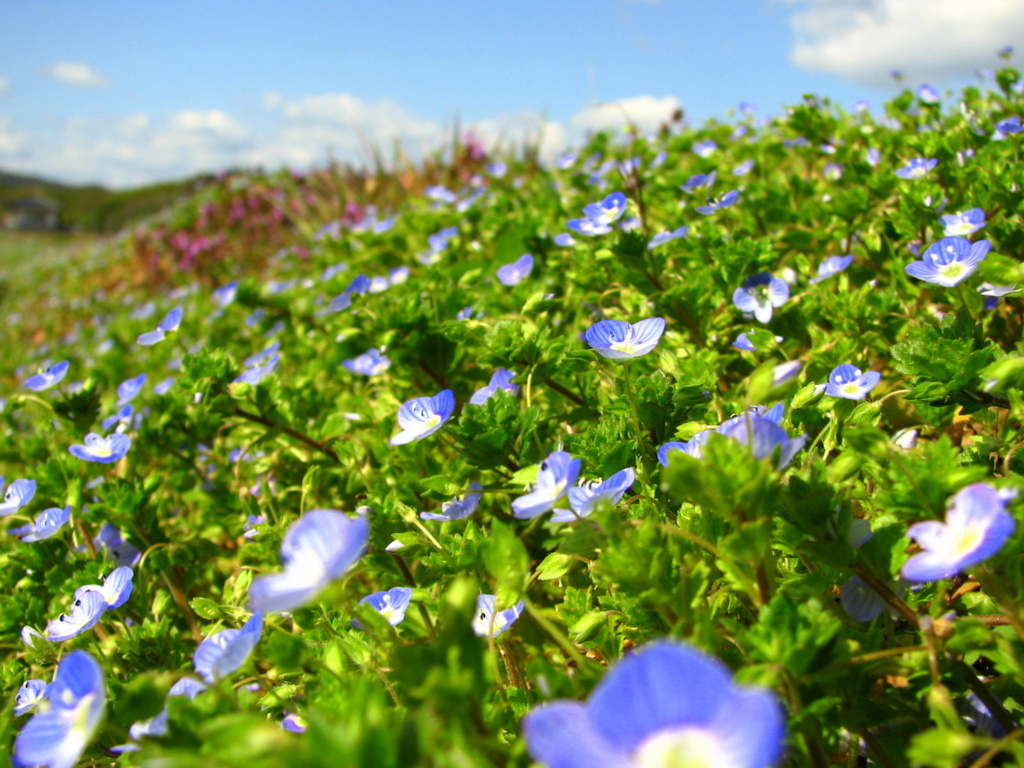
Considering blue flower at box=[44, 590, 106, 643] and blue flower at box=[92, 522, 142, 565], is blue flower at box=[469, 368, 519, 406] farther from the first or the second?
blue flower at box=[92, 522, 142, 565]

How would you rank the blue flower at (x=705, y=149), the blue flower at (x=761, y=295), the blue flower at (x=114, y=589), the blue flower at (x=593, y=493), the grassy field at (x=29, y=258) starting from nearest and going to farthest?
the blue flower at (x=593, y=493) → the blue flower at (x=114, y=589) → the blue flower at (x=761, y=295) → the blue flower at (x=705, y=149) → the grassy field at (x=29, y=258)

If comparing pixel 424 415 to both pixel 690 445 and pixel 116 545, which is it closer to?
pixel 690 445

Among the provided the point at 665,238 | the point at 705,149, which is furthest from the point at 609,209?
the point at 705,149

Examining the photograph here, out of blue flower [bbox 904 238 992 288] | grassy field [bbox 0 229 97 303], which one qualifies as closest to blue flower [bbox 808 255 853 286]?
blue flower [bbox 904 238 992 288]

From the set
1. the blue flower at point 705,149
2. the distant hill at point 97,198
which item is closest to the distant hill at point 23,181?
the distant hill at point 97,198

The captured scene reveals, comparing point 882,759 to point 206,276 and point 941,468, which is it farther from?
point 206,276

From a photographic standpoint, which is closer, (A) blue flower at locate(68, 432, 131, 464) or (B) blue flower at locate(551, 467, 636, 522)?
(B) blue flower at locate(551, 467, 636, 522)

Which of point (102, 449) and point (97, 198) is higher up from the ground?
point (102, 449)

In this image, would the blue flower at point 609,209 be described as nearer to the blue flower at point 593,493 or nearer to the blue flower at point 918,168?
the blue flower at point 918,168
